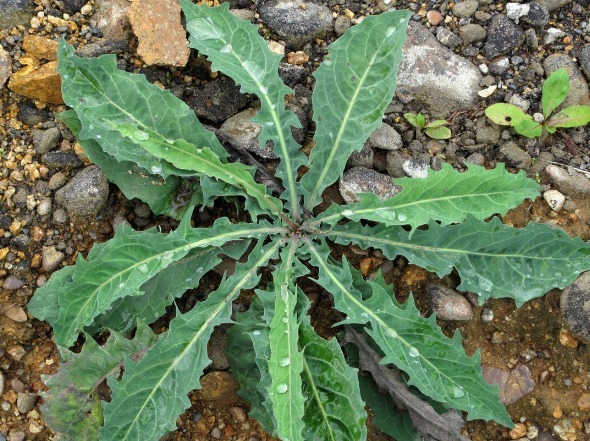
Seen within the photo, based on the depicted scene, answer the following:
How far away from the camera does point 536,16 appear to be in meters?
3.60

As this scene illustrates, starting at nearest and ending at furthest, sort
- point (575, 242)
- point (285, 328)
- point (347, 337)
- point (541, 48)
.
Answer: point (285, 328)
point (575, 242)
point (347, 337)
point (541, 48)


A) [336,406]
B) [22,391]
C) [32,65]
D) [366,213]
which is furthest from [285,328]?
[32,65]

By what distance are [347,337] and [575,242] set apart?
3.72ft

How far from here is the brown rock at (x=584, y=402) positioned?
3252mm

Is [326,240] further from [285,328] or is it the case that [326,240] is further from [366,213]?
[285,328]

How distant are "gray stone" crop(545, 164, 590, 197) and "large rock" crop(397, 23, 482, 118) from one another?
56 centimetres

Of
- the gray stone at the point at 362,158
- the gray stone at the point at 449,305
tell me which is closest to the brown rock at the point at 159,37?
the gray stone at the point at 362,158

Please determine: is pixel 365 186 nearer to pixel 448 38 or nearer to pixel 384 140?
pixel 384 140

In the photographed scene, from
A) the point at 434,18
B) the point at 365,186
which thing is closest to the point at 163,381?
the point at 365,186

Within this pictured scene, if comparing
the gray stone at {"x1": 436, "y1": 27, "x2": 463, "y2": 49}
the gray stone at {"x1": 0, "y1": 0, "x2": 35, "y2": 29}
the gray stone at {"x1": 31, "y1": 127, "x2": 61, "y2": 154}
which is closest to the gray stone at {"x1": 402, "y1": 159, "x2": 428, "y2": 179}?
the gray stone at {"x1": 436, "y1": 27, "x2": 463, "y2": 49}

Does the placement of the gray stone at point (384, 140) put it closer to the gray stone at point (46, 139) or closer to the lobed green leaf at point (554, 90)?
the lobed green leaf at point (554, 90)

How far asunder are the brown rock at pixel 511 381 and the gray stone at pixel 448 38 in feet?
5.64

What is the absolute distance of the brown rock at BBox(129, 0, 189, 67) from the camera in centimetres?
339

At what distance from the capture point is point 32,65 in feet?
11.2
